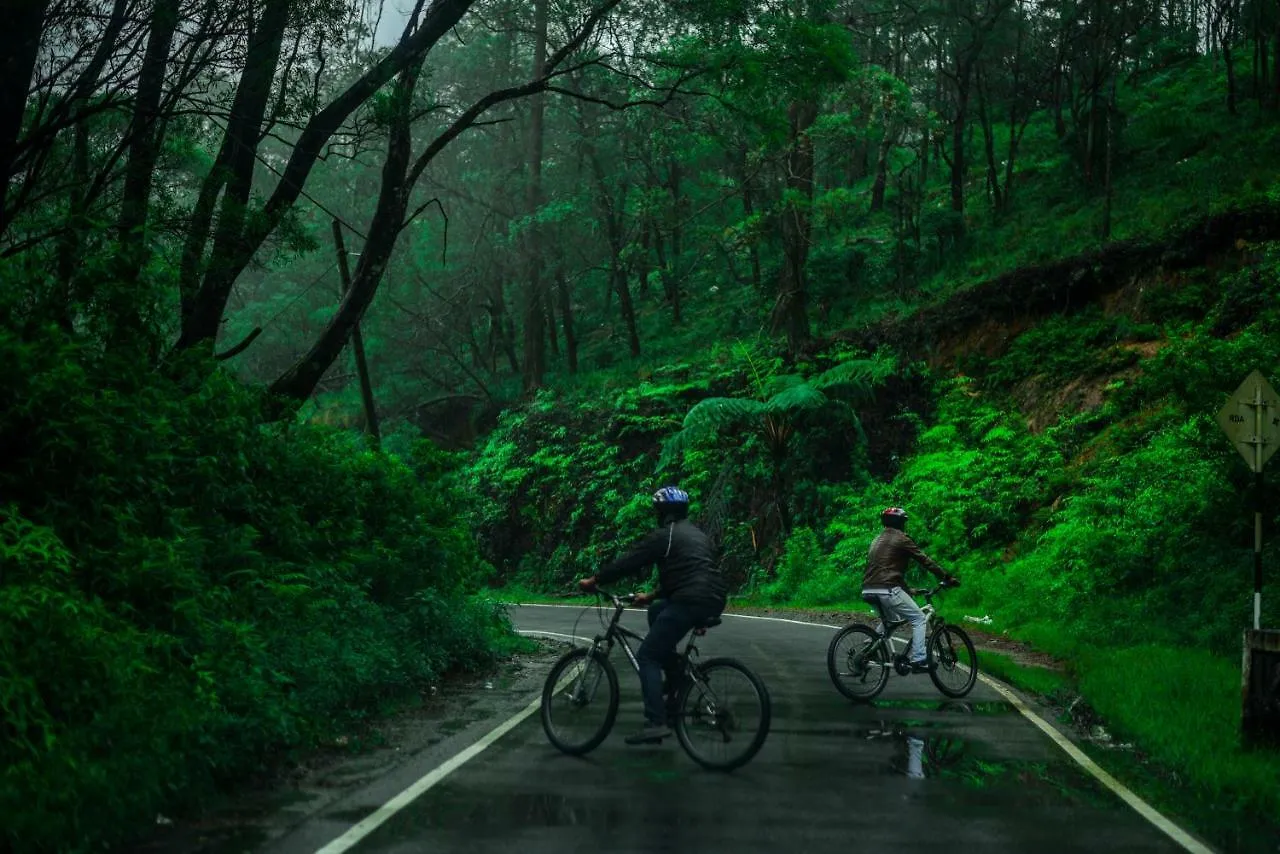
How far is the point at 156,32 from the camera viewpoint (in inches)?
537

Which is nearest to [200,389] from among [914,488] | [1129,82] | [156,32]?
[156,32]

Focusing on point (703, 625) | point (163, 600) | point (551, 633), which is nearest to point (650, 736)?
point (703, 625)

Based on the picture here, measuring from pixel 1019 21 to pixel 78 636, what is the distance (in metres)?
42.6

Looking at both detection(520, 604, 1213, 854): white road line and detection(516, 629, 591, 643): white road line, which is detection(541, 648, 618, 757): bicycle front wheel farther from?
detection(516, 629, 591, 643): white road line

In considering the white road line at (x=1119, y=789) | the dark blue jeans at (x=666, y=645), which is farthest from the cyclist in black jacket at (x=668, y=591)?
the white road line at (x=1119, y=789)

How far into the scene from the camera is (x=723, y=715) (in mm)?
9461

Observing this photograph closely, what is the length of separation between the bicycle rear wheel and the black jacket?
139 inches

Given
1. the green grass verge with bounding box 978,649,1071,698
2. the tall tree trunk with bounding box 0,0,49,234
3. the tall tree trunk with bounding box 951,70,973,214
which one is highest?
the tall tree trunk with bounding box 951,70,973,214

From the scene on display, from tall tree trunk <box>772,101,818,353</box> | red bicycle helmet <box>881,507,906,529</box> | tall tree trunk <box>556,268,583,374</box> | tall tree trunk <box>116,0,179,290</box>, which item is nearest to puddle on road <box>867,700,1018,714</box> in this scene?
red bicycle helmet <box>881,507,906,529</box>

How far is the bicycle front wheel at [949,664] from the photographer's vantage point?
1355 centimetres

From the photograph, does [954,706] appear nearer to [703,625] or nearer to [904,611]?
[904,611]

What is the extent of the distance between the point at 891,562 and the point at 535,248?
109ft

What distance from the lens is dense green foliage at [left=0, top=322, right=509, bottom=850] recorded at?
7.32 m

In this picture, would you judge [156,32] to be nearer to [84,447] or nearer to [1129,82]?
[84,447]
